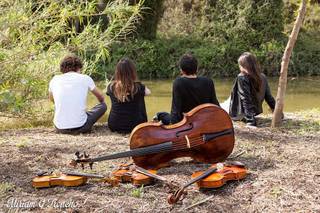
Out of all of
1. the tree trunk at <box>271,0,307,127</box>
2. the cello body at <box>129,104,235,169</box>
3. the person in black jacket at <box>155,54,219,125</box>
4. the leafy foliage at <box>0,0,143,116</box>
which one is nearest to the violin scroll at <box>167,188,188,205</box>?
the cello body at <box>129,104,235,169</box>

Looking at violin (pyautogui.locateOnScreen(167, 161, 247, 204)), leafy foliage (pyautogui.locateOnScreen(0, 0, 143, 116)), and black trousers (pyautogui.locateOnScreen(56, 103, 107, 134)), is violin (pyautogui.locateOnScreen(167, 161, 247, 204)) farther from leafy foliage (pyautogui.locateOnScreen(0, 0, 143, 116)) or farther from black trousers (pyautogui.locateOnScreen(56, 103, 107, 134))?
leafy foliage (pyautogui.locateOnScreen(0, 0, 143, 116))

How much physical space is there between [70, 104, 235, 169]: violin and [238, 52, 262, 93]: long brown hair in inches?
84.9

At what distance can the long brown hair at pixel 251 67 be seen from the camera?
20.2 ft

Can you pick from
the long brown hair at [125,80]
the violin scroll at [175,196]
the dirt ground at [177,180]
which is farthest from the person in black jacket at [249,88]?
the violin scroll at [175,196]

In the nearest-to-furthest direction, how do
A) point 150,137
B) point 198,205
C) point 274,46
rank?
point 198,205 → point 150,137 → point 274,46

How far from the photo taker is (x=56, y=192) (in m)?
3.62

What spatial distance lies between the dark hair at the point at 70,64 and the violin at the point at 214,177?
2.89 meters

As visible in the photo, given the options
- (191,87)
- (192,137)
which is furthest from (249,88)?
(192,137)

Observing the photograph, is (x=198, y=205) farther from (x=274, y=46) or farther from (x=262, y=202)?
(x=274, y=46)

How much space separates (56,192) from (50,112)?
13.6 ft

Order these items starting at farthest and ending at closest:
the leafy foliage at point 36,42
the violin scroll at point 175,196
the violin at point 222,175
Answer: the leafy foliage at point 36,42, the violin at point 222,175, the violin scroll at point 175,196

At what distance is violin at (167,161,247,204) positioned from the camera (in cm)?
332

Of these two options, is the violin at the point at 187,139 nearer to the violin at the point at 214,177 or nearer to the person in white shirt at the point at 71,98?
the violin at the point at 214,177

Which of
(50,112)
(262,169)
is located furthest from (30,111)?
(262,169)
